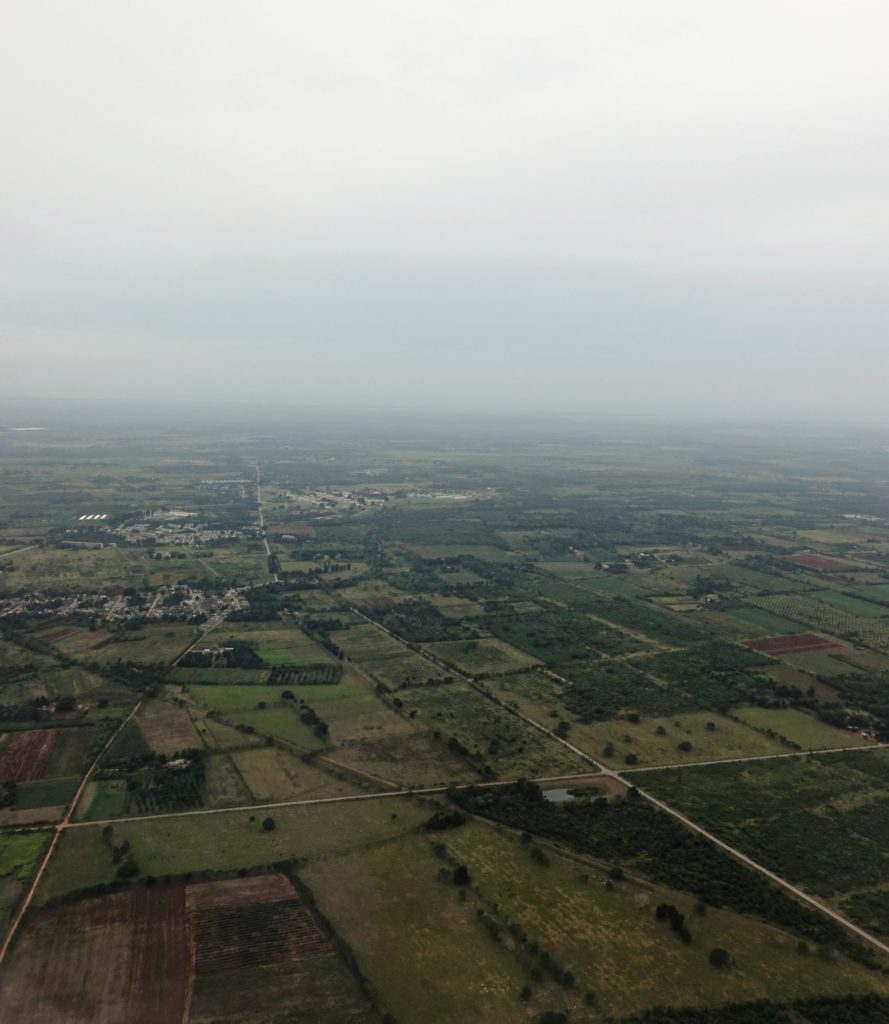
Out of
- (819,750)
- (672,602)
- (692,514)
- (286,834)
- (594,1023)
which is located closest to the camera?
(594,1023)

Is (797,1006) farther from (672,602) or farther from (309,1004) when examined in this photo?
(672,602)

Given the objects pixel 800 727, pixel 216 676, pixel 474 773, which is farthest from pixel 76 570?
pixel 800 727

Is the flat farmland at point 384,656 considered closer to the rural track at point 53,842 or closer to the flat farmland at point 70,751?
the rural track at point 53,842

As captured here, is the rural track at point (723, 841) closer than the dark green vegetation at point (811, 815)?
Yes

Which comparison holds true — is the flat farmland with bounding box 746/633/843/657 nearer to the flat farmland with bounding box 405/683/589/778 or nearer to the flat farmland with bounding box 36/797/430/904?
the flat farmland with bounding box 405/683/589/778

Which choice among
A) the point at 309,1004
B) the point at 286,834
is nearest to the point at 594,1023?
the point at 309,1004

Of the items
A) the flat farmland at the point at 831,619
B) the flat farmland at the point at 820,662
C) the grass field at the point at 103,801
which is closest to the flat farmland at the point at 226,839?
the grass field at the point at 103,801
